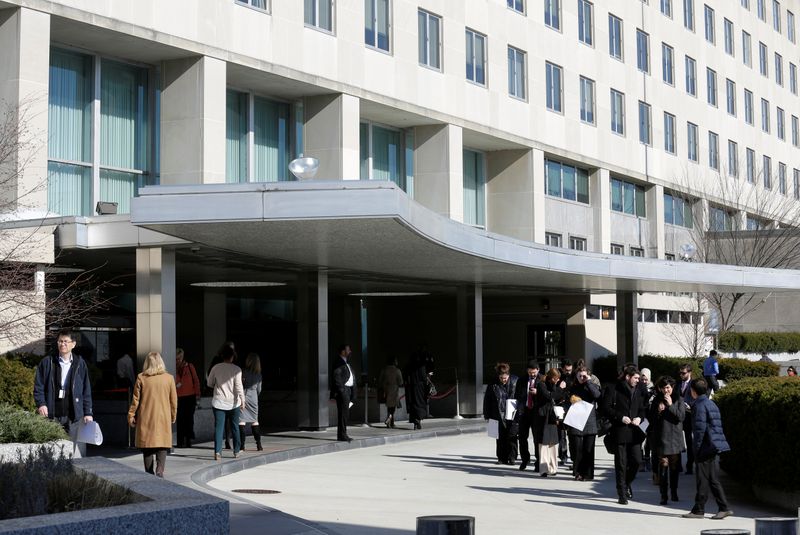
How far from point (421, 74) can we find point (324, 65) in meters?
4.73

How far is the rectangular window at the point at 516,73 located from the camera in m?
40.9

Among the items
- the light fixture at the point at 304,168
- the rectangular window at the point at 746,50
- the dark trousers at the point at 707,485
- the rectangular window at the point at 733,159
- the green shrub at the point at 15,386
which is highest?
the rectangular window at the point at 746,50

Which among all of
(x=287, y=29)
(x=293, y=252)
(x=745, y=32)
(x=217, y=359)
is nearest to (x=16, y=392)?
(x=217, y=359)

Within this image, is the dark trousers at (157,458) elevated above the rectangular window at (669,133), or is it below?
below

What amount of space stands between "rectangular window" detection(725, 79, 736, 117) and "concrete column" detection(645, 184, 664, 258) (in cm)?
1015

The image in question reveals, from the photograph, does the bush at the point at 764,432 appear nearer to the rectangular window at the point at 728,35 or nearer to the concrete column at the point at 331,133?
the concrete column at the point at 331,133

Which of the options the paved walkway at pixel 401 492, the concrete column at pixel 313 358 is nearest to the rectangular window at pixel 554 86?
the concrete column at pixel 313 358

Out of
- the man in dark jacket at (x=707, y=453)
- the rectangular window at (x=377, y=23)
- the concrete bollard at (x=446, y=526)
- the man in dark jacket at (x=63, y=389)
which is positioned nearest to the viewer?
the concrete bollard at (x=446, y=526)

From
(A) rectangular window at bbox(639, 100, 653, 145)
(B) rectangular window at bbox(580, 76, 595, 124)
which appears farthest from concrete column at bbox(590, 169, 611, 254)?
(A) rectangular window at bbox(639, 100, 653, 145)

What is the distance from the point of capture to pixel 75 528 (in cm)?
802

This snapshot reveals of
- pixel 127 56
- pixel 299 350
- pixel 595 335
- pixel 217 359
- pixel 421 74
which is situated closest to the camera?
pixel 217 359

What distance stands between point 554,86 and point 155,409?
3091 centimetres

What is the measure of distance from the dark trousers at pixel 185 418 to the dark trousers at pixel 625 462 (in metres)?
8.09

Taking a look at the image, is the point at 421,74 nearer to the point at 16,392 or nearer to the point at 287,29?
the point at 287,29
